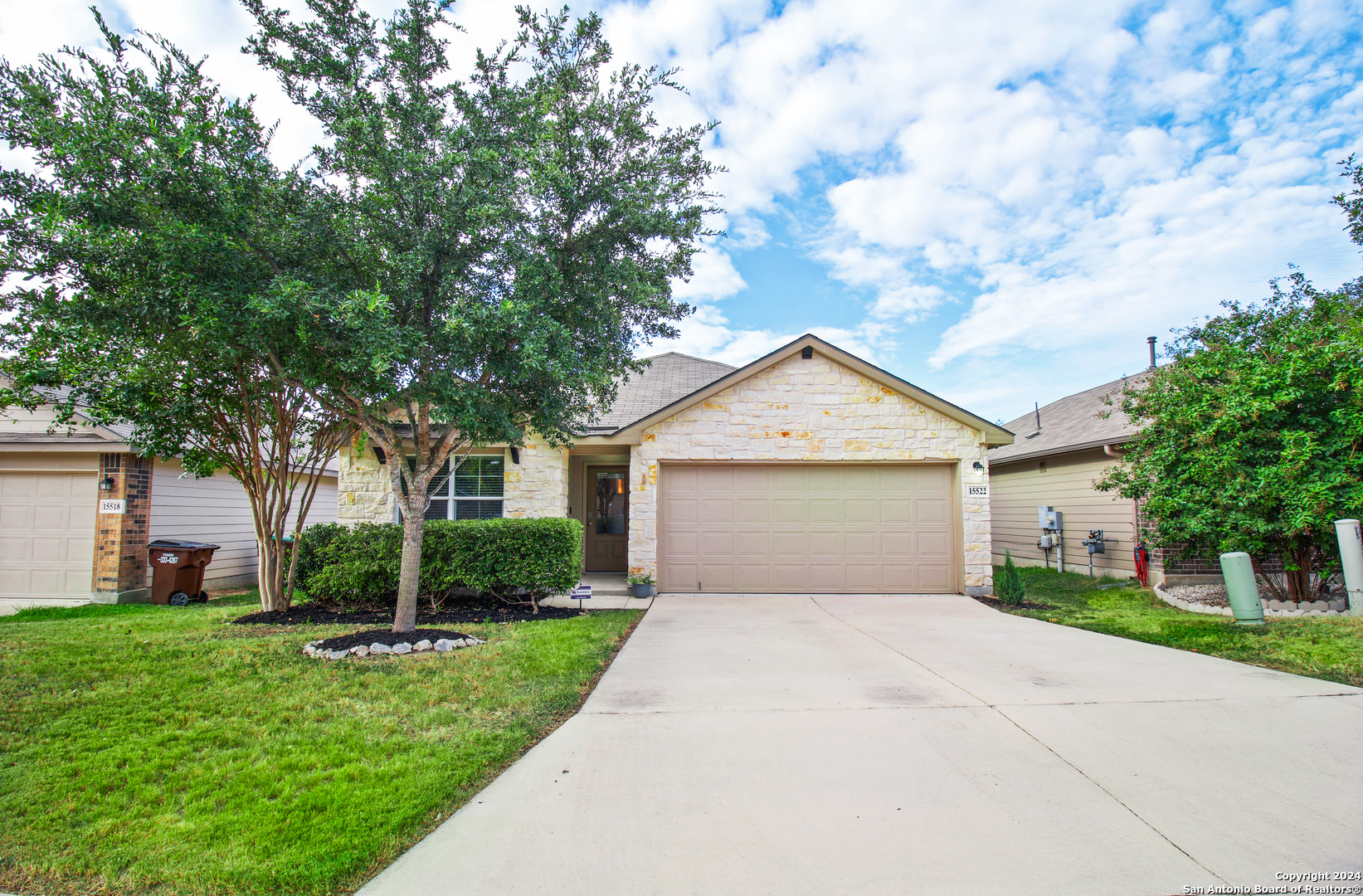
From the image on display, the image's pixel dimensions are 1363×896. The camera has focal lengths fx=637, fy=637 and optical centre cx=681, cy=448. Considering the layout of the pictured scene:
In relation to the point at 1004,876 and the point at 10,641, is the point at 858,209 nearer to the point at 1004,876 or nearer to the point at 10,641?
the point at 1004,876

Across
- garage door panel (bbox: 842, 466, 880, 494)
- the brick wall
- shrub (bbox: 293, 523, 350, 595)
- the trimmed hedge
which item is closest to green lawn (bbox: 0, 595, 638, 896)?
the trimmed hedge

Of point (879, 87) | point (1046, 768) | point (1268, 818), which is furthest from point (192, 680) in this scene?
point (879, 87)

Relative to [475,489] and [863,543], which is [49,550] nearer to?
[475,489]

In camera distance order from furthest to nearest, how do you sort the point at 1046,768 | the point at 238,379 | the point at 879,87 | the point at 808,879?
the point at 879,87 → the point at 238,379 → the point at 1046,768 → the point at 808,879

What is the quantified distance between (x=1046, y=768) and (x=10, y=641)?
9.15m

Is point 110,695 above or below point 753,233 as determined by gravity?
below

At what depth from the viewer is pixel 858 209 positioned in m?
11.1

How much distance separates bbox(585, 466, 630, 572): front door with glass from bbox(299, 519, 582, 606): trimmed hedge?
3.85 metres

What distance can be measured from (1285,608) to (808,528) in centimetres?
651

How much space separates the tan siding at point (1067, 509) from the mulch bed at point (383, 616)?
9.28 m

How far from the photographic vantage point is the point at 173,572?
9.95 meters

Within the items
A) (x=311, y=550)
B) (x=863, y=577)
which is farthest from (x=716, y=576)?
(x=311, y=550)

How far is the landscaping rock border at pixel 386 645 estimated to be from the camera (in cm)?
591

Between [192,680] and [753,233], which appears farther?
[753,233]
